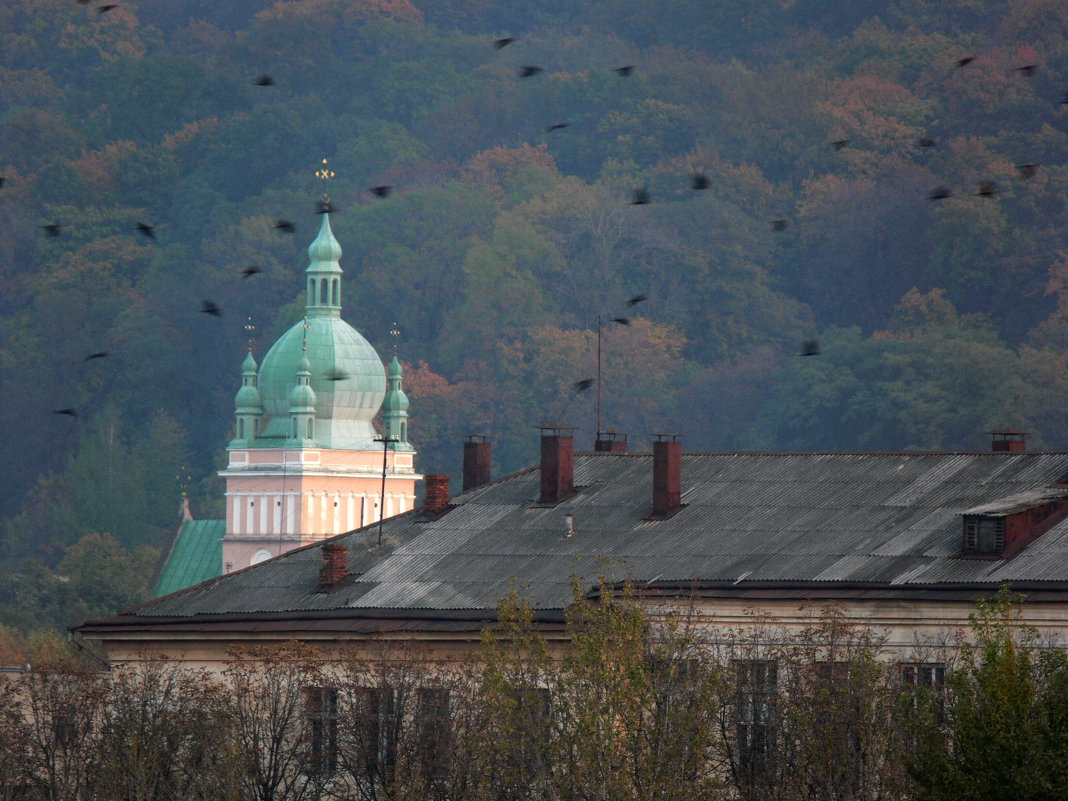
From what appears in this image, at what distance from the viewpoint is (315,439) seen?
530ft

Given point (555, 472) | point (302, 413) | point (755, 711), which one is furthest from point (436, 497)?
point (302, 413)

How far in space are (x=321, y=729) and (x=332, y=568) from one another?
25.4 feet

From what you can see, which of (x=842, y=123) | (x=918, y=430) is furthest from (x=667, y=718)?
(x=842, y=123)

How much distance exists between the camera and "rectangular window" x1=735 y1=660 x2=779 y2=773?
5431 centimetres

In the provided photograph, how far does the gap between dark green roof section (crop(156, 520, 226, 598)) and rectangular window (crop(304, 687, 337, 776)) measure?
283 ft

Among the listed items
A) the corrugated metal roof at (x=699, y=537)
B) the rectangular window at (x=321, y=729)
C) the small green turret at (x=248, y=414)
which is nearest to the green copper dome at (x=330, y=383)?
the small green turret at (x=248, y=414)

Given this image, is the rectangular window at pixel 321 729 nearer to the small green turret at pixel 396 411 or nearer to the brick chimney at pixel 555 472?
the brick chimney at pixel 555 472

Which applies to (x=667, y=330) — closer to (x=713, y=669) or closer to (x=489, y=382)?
(x=489, y=382)

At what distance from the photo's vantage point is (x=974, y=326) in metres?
170

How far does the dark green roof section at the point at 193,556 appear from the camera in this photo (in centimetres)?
14975

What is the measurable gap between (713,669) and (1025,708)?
7.92 m

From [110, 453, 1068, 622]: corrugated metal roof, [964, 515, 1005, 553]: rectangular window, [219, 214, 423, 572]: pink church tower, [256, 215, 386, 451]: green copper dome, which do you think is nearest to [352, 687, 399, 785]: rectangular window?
[110, 453, 1068, 622]: corrugated metal roof

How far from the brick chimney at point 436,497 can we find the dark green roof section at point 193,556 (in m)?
75.1

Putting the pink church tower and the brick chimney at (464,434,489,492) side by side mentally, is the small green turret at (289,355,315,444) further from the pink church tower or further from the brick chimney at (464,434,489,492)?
the brick chimney at (464,434,489,492)
